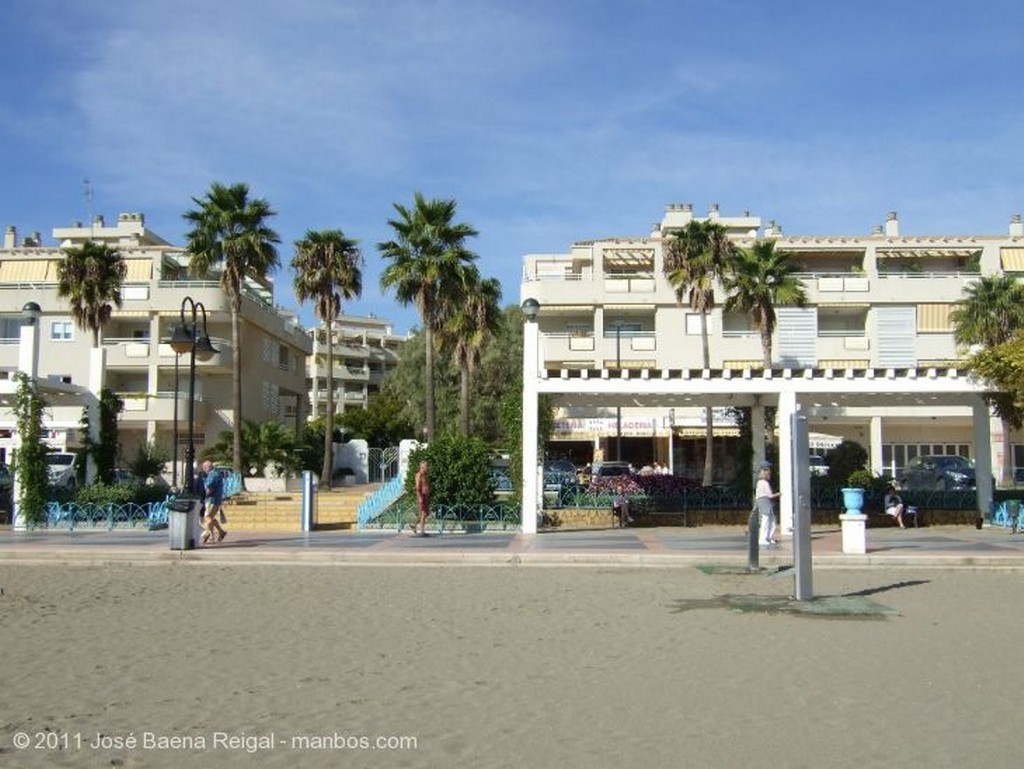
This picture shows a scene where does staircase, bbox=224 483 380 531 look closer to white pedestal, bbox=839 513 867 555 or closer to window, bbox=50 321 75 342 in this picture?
white pedestal, bbox=839 513 867 555

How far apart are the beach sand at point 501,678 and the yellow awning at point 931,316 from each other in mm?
41833

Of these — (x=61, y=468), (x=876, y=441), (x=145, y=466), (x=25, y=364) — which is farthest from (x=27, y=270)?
(x=876, y=441)

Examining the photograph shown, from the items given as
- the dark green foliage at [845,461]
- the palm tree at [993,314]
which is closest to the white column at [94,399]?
the dark green foliage at [845,461]

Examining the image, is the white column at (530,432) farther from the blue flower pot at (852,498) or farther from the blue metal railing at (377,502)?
the blue flower pot at (852,498)

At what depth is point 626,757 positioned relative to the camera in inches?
233

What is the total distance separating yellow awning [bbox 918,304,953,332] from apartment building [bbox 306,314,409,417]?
50.9 m

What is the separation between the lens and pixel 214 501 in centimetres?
1980

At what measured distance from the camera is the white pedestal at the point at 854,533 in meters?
17.6

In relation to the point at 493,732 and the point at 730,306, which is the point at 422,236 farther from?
the point at 493,732

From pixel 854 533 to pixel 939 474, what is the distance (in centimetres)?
1964

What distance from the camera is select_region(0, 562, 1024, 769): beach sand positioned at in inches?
239

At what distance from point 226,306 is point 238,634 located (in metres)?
36.8

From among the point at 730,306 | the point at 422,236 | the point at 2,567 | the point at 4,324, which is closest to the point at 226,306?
the point at 4,324

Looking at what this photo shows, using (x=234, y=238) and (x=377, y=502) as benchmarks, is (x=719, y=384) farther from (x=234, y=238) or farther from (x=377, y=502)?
(x=234, y=238)
